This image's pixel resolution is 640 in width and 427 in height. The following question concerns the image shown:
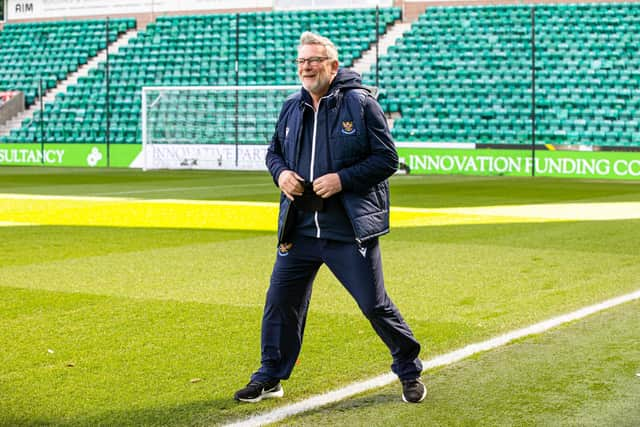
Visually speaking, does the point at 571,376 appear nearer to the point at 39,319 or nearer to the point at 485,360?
the point at 485,360

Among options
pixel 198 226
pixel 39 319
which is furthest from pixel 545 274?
pixel 198 226

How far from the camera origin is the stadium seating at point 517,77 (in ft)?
105

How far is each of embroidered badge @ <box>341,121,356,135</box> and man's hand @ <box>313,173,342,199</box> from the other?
0.22 metres

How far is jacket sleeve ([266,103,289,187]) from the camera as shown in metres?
5.11

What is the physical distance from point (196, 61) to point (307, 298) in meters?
34.8

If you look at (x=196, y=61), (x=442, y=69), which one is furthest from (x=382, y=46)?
(x=196, y=61)

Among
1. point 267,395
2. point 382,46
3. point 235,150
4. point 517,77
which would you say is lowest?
point 235,150

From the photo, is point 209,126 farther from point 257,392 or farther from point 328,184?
point 328,184

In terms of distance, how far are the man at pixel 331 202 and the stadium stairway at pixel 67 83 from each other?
120 feet

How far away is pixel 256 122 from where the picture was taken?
34.1m

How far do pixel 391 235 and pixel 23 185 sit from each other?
13.7 meters

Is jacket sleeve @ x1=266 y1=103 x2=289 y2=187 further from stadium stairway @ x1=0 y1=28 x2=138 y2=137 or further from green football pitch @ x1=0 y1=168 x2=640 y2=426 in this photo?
stadium stairway @ x1=0 y1=28 x2=138 y2=137

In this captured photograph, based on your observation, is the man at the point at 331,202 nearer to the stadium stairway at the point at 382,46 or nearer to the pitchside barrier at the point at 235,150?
the pitchside barrier at the point at 235,150

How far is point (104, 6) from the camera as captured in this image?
149ft
